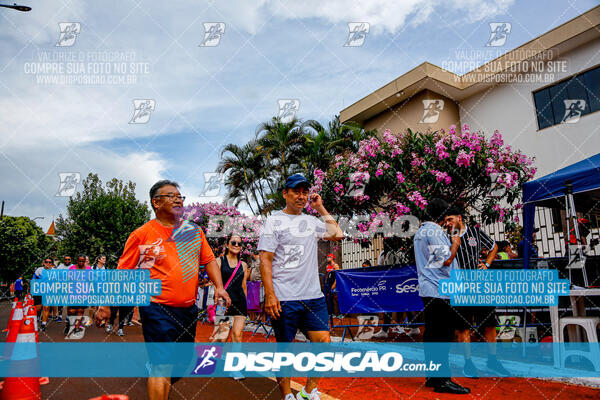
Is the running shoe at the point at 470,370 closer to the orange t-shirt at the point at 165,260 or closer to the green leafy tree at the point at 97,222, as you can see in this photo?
the orange t-shirt at the point at 165,260

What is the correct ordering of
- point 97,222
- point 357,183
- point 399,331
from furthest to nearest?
1. point 97,222
2. point 357,183
3. point 399,331

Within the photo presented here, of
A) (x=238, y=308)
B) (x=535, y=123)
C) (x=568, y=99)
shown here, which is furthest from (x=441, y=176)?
(x=535, y=123)

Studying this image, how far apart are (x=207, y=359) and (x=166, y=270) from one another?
3767 mm

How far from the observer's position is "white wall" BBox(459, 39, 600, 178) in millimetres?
13188

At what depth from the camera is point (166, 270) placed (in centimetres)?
312

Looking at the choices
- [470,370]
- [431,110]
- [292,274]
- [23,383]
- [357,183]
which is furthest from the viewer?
[431,110]

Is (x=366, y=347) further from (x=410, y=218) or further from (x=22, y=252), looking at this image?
(x=22, y=252)

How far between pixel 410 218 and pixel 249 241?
40.0 ft

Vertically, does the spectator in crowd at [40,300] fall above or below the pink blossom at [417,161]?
below

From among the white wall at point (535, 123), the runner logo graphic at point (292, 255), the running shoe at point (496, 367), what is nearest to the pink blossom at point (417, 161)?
the running shoe at point (496, 367)

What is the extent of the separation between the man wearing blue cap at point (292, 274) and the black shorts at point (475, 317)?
168 cm

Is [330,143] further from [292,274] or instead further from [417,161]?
[292,274]

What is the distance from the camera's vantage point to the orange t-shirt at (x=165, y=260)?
10.2 feet

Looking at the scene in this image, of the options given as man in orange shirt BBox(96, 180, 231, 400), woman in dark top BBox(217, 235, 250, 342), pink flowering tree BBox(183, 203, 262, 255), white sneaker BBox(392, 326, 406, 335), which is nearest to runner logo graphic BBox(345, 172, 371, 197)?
white sneaker BBox(392, 326, 406, 335)
